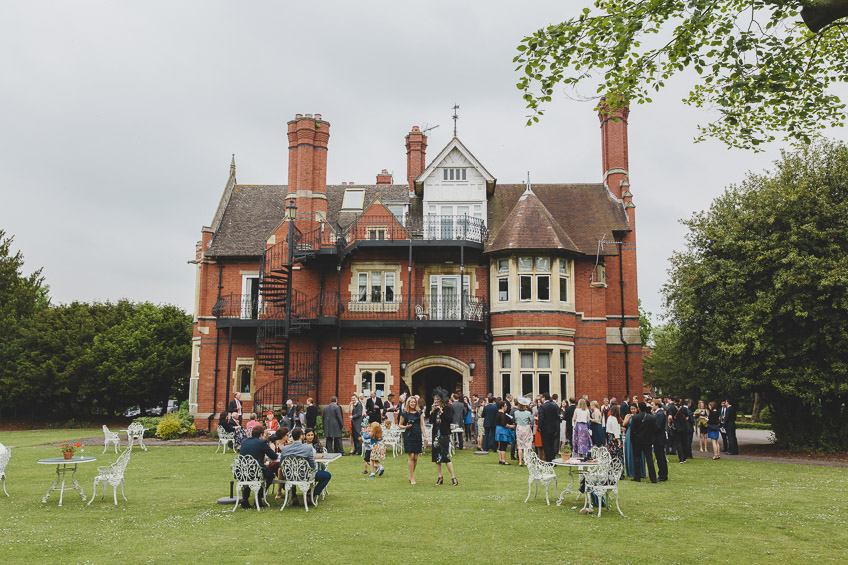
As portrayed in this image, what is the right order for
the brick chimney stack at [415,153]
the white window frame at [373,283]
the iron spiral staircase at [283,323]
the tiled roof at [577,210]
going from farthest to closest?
1. the brick chimney stack at [415,153]
2. the tiled roof at [577,210]
3. the white window frame at [373,283]
4. the iron spiral staircase at [283,323]

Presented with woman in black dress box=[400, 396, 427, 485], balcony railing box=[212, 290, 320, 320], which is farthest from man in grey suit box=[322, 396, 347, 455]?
balcony railing box=[212, 290, 320, 320]

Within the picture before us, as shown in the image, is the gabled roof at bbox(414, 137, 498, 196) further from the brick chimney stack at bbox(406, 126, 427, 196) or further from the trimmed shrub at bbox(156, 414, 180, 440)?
the trimmed shrub at bbox(156, 414, 180, 440)

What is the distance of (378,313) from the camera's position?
80.8ft

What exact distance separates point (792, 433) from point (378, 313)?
15051 mm

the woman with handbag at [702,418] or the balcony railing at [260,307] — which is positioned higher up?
the balcony railing at [260,307]

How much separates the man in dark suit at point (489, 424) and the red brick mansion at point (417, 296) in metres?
4.45

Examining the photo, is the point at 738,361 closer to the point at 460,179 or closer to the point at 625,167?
the point at 625,167

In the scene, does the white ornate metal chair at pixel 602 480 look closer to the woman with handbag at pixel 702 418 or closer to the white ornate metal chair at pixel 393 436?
the white ornate metal chair at pixel 393 436

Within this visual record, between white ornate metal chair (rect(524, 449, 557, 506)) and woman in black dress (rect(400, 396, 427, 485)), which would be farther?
woman in black dress (rect(400, 396, 427, 485))

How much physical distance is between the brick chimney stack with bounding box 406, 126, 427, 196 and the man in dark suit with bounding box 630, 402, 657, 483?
17968 mm

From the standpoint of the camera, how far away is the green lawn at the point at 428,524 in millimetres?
7531

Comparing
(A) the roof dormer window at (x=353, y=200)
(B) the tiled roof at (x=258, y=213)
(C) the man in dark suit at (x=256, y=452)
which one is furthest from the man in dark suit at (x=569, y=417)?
(A) the roof dormer window at (x=353, y=200)

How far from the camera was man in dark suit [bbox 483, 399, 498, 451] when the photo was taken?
18.1 meters

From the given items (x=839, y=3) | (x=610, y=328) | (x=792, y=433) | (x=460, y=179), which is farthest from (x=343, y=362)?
(x=839, y=3)
